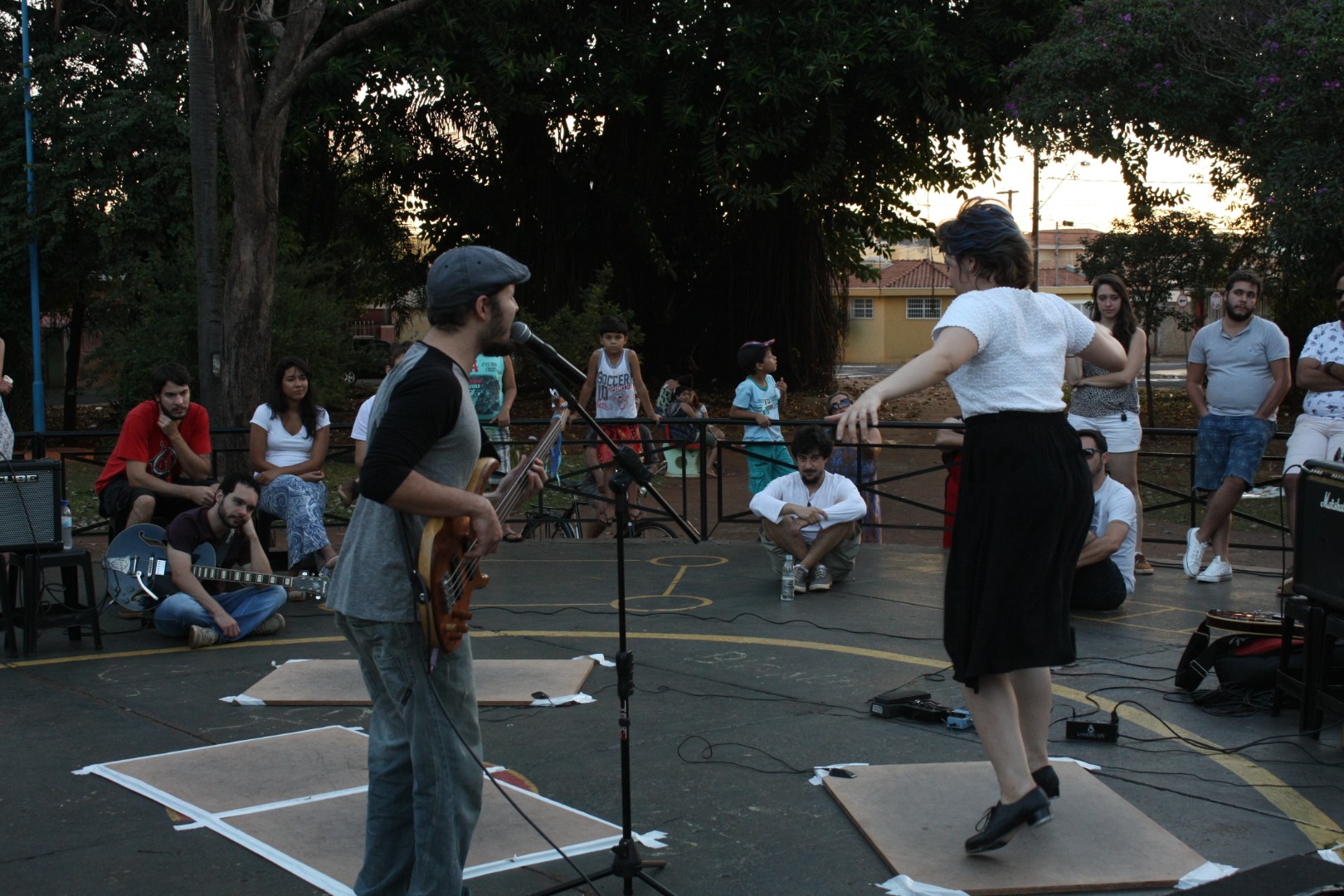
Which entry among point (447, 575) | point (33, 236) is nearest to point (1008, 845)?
point (447, 575)

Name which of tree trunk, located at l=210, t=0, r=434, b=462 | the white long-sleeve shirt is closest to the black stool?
the white long-sleeve shirt

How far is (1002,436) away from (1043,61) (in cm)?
1429

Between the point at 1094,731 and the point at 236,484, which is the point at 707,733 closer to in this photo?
the point at 1094,731

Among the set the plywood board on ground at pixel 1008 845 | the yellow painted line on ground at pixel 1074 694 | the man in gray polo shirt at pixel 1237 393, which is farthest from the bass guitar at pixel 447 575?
the man in gray polo shirt at pixel 1237 393

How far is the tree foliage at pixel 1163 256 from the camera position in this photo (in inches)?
973

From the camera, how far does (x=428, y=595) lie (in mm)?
2973

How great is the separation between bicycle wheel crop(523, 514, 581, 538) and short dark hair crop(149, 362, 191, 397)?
3.62m

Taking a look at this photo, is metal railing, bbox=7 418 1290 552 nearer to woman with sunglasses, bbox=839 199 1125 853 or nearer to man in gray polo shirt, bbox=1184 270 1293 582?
man in gray polo shirt, bbox=1184 270 1293 582

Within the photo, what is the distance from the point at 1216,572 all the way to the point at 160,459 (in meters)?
7.23

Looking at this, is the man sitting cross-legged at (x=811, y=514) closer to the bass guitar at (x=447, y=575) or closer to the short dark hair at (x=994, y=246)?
the short dark hair at (x=994, y=246)

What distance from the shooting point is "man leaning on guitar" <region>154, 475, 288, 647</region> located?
6.87 meters

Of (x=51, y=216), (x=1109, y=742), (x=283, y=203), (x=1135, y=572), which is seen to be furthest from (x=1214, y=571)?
(x=283, y=203)

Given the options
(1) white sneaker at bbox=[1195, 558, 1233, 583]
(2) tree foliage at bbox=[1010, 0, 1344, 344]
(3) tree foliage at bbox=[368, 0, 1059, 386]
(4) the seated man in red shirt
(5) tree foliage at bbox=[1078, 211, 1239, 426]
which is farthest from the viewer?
(5) tree foliage at bbox=[1078, 211, 1239, 426]

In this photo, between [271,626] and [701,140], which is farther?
[701,140]
